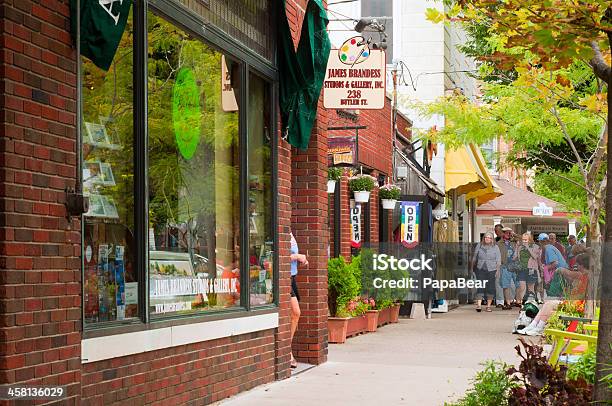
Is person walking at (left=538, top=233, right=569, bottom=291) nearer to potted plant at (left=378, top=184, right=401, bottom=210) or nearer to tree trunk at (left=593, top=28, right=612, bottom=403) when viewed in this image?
potted plant at (left=378, top=184, right=401, bottom=210)

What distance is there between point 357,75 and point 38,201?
9.68 meters

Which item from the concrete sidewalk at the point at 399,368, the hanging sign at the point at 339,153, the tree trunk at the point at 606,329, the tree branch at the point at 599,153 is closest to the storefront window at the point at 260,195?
the concrete sidewalk at the point at 399,368

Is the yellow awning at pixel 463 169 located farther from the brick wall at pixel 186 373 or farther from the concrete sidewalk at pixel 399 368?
the brick wall at pixel 186 373

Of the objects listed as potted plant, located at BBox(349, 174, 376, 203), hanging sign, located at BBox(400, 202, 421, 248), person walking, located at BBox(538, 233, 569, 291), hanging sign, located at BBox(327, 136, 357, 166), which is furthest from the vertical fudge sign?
hanging sign, located at BBox(400, 202, 421, 248)

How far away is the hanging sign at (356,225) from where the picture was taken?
20219 mm

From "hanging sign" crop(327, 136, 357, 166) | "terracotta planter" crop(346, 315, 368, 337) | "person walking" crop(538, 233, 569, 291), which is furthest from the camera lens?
"person walking" crop(538, 233, 569, 291)

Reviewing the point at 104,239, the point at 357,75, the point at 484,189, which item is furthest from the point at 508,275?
the point at 484,189

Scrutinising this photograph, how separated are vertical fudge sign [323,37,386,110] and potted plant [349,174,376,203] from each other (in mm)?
4037

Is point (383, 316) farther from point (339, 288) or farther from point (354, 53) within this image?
point (354, 53)

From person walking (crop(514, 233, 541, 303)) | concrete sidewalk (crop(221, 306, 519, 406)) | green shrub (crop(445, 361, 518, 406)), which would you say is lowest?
concrete sidewalk (crop(221, 306, 519, 406))

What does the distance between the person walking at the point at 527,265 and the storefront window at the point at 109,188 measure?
39.2 ft

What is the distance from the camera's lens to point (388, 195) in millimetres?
21766

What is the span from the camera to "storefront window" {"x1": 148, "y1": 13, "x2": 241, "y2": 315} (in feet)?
29.1

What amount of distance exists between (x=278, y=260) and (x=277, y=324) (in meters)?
0.71
